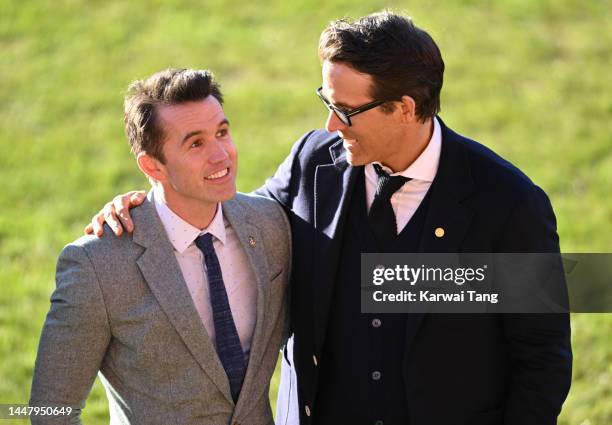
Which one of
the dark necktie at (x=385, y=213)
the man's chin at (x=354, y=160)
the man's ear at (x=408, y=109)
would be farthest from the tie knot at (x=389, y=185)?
the man's ear at (x=408, y=109)

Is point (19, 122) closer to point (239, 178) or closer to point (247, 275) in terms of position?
point (239, 178)

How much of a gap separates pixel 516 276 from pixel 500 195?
296 millimetres

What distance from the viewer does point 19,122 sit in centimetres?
904

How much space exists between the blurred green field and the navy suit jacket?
9.25 feet

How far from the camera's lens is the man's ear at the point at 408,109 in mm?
3781

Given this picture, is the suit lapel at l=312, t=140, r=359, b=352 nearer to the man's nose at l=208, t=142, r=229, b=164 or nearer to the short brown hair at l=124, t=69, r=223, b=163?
the man's nose at l=208, t=142, r=229, b=164


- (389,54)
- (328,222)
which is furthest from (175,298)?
(389,54)

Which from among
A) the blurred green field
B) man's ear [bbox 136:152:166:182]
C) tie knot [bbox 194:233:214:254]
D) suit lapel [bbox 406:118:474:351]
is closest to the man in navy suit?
suit lapel [bbox 406:118:474:351]

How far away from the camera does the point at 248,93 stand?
925 centimetres

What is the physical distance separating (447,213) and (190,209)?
924 mm

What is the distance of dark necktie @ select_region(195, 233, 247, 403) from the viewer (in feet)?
11.9

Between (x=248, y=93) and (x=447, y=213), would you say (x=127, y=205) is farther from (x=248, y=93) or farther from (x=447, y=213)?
(x=248, y=93)

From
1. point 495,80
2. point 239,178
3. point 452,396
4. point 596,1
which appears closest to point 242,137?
point 239,178

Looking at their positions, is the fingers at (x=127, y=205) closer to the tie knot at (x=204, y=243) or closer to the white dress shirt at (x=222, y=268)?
the white dress shirt at (x=222, y=268)
